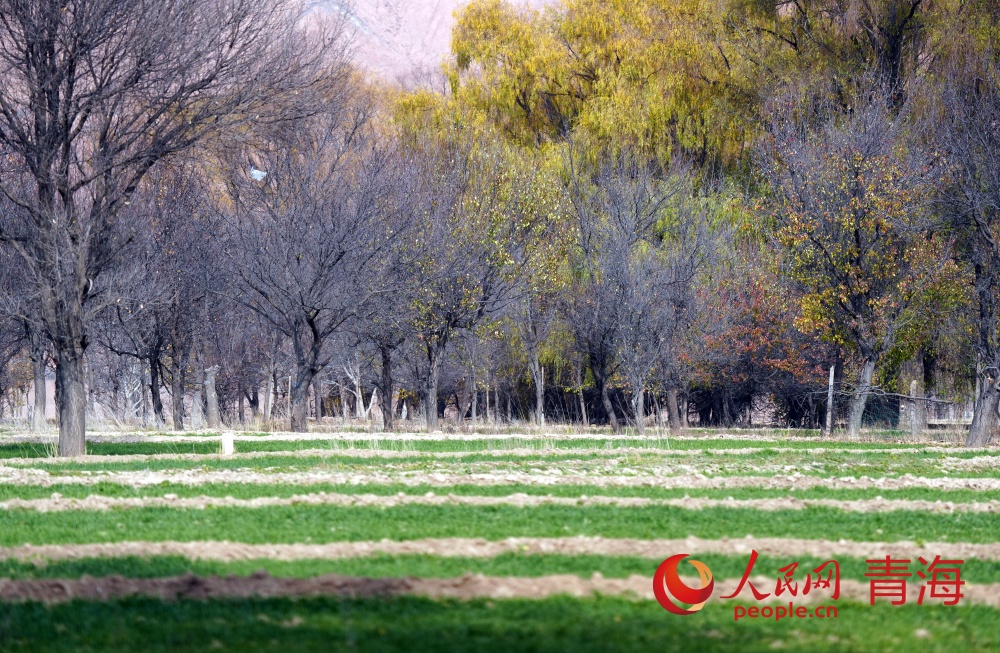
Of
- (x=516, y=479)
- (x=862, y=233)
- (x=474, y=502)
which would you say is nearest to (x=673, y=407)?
(x=862, y=233)

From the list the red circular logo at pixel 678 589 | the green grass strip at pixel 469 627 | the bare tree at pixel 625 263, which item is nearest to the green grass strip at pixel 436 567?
the red circular logo at pixel 678 589

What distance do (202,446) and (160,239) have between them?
1311cm

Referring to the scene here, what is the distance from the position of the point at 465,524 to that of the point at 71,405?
12823 millimetres

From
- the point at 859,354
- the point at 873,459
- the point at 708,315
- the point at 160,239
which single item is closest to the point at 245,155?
the point at 160,239

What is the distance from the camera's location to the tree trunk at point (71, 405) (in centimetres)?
2112

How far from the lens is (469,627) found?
21.3 ft

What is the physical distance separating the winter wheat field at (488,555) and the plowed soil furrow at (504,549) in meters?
0.03

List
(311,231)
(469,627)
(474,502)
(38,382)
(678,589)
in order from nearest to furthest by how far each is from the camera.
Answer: (469,627) < (678,589) < (474,502) < (311,231) < (38,382)

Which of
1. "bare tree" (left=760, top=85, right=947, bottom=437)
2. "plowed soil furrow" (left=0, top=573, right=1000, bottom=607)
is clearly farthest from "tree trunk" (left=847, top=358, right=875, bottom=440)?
"plowed soil furrow" (left=0, top=573, right=1000, bottom=607)

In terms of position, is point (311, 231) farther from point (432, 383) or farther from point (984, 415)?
point (984, 415)

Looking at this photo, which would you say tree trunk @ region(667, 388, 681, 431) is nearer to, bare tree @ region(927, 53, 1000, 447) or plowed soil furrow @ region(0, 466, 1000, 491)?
bare tree @ region(927, 53, 1000, 447)

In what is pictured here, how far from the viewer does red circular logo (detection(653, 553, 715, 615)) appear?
7262 mm

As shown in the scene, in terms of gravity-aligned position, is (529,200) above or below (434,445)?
above

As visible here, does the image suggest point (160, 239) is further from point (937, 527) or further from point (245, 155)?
point (937, 527)
